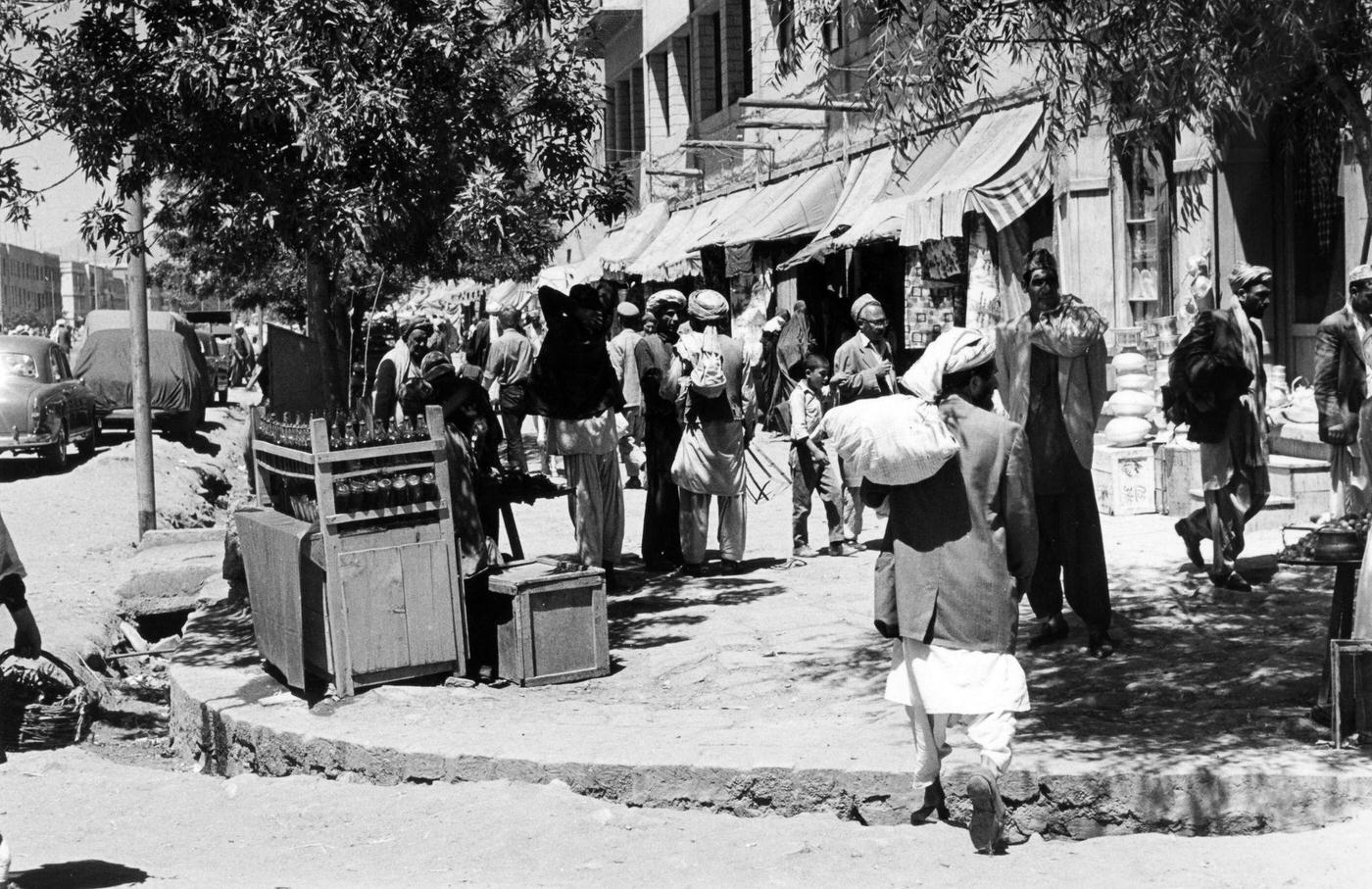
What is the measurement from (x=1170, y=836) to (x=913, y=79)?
3.20m

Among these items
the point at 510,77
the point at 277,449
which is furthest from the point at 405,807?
the point at 510,77

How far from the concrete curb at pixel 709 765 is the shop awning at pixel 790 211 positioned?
15.0 metres

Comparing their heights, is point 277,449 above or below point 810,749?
above

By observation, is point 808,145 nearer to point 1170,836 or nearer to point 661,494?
point 661,494

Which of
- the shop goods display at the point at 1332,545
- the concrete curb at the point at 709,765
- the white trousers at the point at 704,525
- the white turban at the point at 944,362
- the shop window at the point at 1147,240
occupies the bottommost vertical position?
the concrete curb at the point at 709,765

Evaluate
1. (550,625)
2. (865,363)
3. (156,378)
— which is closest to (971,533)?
(550,625)

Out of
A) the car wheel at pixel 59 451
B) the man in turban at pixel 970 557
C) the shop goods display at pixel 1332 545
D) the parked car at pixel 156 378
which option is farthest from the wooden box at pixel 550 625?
the parked car at pixel 156 378

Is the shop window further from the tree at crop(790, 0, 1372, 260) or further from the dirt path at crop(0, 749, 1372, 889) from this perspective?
the dirt path at crop(0, 749, 1372, 889)

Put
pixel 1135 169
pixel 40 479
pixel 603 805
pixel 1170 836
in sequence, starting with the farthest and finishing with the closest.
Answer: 1. pixel 40 479
2. pixel 1135 169
3. pixel 603 805
4. pixel 1170 836

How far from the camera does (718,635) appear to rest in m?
8.72

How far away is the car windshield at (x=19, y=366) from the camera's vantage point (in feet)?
72.6

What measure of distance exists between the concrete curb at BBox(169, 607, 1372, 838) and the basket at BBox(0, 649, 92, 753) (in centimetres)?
101

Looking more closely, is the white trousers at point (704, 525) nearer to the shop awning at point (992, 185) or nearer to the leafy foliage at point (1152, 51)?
the leafy foliage at point (1152, 51)

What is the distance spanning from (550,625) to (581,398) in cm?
206
